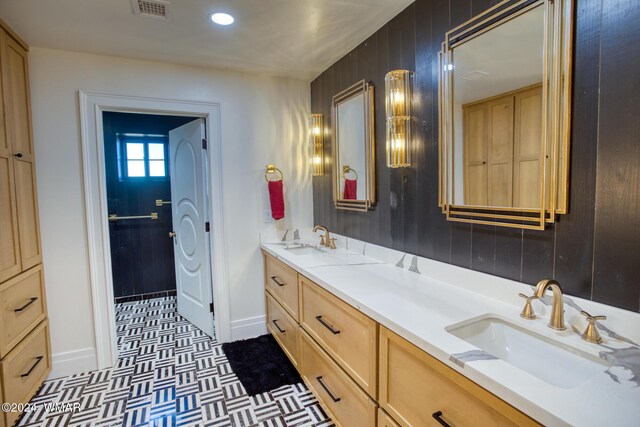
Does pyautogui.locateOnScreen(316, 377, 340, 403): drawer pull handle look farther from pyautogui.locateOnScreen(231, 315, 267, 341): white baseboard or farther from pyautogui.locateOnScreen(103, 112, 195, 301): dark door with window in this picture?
pyautogui.locateOnScreen(103, 112, 195, 301): dark door with window

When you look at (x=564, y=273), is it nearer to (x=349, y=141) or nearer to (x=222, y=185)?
(x=349, y=141)

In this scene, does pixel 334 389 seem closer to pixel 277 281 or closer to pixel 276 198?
pixel 277 281

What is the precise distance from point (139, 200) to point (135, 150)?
58 centimetres

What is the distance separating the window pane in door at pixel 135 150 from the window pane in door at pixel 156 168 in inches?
5.3

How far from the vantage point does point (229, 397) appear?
6.76 ft

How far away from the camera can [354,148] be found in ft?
7.67

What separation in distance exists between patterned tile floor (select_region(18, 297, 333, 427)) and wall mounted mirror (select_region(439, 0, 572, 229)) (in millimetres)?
1516

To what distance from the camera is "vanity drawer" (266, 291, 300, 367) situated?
2.17m

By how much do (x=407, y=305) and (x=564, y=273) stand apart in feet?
1.84

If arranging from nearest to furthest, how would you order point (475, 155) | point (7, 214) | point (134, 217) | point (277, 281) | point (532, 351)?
point (532, 351), point (475, 155), point (7, 214), point (277, 281), point (134, 217)

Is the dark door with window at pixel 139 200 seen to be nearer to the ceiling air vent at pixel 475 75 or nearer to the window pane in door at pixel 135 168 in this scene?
the window pane in door at pixel 135 168

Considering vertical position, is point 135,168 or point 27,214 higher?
point 135,168

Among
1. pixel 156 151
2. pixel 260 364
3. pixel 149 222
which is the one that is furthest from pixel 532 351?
pixel 156 151

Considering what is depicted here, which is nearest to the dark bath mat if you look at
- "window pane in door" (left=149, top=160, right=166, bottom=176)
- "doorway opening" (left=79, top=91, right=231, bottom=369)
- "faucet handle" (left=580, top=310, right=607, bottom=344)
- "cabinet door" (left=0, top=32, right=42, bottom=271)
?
"doorway opening" (left=79, top=91, right=231, bottom=369)
